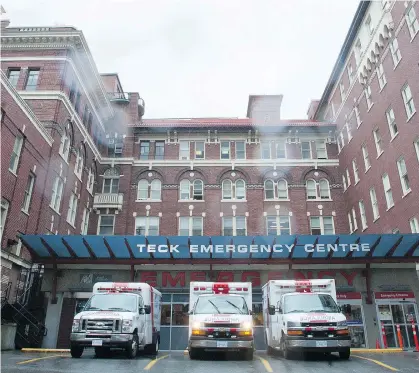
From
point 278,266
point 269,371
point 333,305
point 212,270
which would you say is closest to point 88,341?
point 269,371

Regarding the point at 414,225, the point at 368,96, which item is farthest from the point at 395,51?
the point at 414,225

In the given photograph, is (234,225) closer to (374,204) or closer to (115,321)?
(374,204)

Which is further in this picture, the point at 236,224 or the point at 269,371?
the point at 236,224

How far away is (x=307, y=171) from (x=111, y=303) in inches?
964

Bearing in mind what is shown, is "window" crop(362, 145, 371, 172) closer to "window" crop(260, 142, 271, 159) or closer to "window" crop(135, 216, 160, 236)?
"window" crop(260, 142, 271, 159)

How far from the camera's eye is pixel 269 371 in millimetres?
9477

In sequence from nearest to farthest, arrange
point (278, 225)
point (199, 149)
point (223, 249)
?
point (223, 249)
point (278, 225)
point (199, 149)

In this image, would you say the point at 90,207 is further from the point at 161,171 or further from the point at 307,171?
the point at 307,171

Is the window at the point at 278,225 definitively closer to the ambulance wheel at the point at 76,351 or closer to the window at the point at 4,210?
the window at the point at 4,210

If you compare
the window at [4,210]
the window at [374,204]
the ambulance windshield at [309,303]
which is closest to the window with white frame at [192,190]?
the window at [374,204]

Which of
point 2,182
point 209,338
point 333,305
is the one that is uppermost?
point 2,182

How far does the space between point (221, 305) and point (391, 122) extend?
59.6 ft

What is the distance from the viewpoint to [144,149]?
116ft

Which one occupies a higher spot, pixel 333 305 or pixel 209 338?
pixel 333 305
